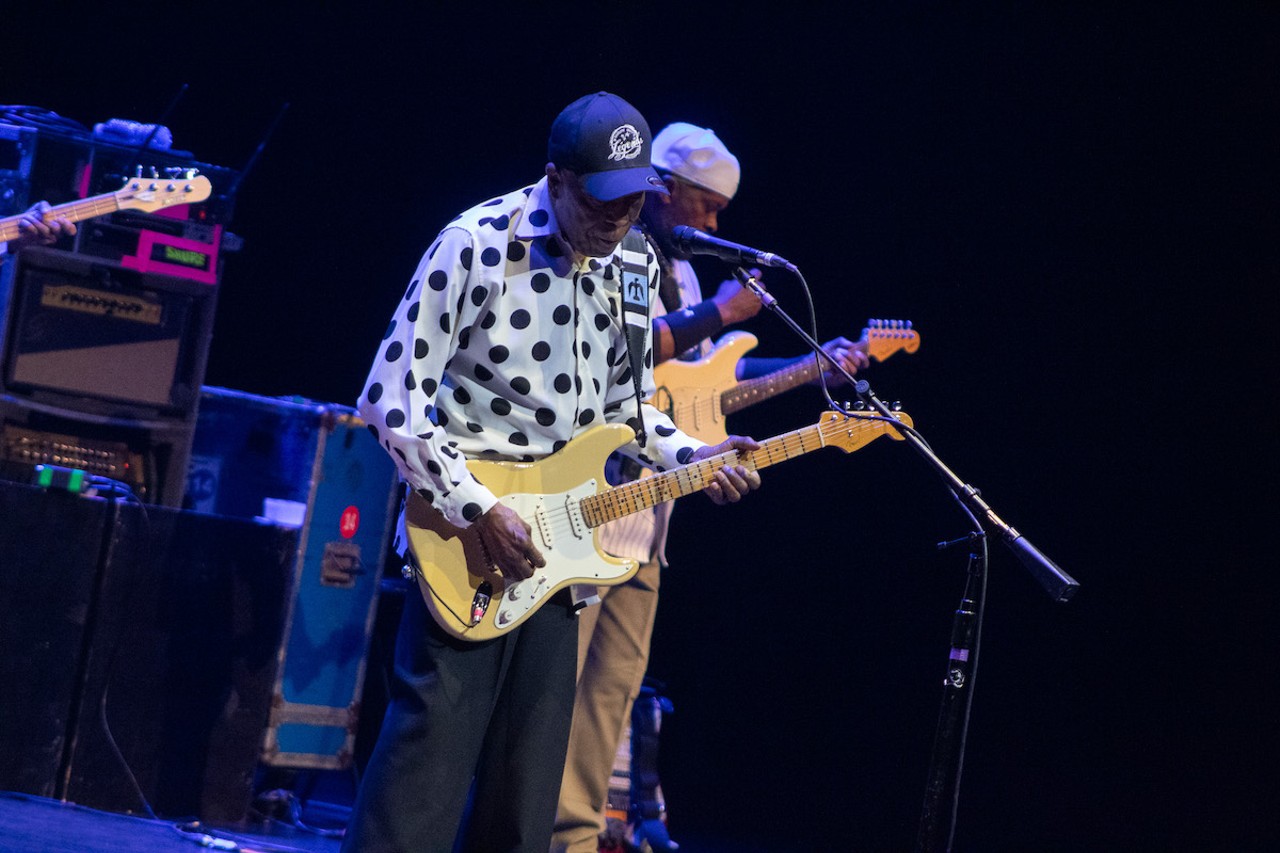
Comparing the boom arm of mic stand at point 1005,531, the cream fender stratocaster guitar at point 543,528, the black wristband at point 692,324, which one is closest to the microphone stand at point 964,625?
the boom arm of mic stand at point 1005,531

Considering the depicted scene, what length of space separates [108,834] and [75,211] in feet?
6.74

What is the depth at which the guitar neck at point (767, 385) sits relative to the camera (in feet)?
16.6

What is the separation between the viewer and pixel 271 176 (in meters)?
6.20

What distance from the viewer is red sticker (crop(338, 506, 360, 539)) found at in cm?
519

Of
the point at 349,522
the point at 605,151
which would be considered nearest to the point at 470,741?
the point at 605,151

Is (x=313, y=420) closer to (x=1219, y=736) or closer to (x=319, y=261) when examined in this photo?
(x=319, y=261)

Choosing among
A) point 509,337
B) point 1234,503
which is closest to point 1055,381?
point 1234,503

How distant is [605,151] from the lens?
3010 mm

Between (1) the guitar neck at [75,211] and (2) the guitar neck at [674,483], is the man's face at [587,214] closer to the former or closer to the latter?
(2) the guitar neck at [674,483]

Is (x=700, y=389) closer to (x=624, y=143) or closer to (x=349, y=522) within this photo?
(x=349, y=522)

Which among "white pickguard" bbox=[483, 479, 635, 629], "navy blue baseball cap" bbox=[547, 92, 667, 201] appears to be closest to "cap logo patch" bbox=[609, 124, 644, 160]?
"navy blue baseball cap" bbox=[547, 92, 667, 201]

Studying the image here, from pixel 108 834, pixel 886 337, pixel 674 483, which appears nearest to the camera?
pixel 674 483

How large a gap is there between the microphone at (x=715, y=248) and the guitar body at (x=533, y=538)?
0.62 metres

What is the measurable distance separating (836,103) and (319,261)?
2.52 m
